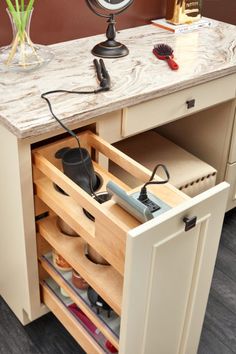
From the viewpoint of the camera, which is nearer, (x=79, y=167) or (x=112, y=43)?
(x=79, y=167)

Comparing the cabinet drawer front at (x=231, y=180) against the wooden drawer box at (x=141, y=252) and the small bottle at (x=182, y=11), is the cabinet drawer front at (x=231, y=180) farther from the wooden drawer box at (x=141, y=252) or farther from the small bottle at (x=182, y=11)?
the wooden drawer box at (x=141, y=252)

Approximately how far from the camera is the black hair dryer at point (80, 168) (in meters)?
1.24

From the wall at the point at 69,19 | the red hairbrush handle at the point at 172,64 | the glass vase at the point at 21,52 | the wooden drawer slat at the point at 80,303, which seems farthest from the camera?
the wall at the point at 69,19

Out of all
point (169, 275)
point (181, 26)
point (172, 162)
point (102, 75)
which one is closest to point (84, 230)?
point (169, 275)

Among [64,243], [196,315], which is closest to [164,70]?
[64,243]

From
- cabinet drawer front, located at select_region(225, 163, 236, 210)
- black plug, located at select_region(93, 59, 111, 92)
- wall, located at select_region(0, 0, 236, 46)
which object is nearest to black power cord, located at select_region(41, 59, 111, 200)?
black plug, located at select_region(93, 59, 111, 92)

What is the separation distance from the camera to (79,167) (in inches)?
48.9

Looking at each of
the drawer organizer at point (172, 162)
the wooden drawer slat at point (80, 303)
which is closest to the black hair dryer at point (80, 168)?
the wooden drawer slat at point (80, 303)

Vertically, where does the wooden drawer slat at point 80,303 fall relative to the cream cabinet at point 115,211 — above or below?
below

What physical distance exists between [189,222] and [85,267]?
360 millimetres

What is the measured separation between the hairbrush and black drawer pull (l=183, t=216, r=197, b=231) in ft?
2.28

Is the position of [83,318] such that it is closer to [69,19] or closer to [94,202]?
[94,202]

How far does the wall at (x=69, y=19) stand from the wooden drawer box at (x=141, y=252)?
0.55m

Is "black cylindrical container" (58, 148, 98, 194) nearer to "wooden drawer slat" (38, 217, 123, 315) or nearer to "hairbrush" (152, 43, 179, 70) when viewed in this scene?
"wooden drawer slat" (38, 217, 123, 315)
